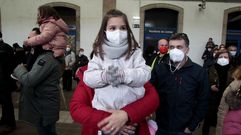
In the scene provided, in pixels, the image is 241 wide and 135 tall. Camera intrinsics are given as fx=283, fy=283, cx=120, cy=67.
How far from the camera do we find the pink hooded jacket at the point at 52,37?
2816 millimetres

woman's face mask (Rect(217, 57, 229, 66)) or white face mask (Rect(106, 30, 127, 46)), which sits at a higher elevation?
white face mask (Rect(106, 30, 127, 46))

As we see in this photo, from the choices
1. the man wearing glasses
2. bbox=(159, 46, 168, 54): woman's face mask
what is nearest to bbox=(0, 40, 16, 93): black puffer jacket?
bbox=(159, 46, 168, 54): woman's face mask

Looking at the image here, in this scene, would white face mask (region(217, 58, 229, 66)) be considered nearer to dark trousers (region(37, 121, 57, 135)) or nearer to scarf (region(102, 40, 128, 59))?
dark trousers (region(37, 121, 57, 135))

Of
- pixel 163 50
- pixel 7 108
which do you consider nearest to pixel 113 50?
pixel 163 50

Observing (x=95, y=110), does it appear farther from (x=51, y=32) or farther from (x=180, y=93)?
(x=51, y=32)

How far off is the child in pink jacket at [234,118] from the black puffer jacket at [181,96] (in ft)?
0.83

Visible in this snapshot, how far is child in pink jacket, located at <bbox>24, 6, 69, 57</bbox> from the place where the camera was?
286 centimetres

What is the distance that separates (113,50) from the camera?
1.76 meters

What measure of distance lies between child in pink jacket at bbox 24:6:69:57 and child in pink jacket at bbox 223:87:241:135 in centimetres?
178

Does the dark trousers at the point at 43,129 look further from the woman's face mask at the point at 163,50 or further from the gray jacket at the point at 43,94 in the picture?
the woman's face mask at the point at 163,50

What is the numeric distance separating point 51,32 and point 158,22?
12785 millimetres

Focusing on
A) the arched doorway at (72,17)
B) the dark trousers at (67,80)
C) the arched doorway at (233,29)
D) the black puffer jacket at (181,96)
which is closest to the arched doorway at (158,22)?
the arched doorway at (233,29)

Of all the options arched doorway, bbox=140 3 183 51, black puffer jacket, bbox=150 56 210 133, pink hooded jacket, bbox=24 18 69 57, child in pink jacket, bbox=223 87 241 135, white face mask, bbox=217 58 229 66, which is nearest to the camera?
child in pink jacket, bbox=223 87 241 135

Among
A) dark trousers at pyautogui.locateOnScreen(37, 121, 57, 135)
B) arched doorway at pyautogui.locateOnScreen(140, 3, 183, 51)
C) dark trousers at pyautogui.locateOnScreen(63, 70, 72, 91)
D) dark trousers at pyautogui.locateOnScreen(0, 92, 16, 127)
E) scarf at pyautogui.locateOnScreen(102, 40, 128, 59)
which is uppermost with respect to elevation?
arched doorway at pyautogui.locateOnScreen(140, 3, 183, 51)
